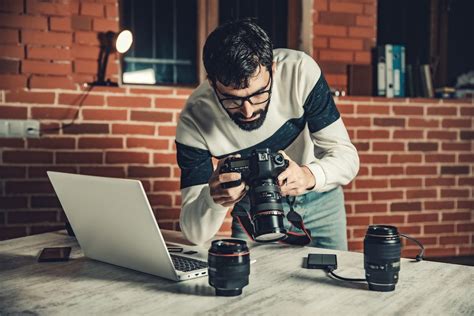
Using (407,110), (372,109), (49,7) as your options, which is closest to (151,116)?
(49,7)

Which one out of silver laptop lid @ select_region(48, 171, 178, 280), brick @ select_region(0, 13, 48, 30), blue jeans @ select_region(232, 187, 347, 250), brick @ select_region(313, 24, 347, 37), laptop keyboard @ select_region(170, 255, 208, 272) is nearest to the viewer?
silver laptop lid @ select_region(48, 171, 178, 280)

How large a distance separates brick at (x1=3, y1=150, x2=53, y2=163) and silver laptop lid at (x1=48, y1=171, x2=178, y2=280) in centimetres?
125

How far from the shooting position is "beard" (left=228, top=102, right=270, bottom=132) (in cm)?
151

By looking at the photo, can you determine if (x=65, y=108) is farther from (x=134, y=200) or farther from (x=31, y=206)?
(x=134, y=200)

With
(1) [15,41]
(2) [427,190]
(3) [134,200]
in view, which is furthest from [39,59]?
(2) [427,190]

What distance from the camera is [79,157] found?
254cm

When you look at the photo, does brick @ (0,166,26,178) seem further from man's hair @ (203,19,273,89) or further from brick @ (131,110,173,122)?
man's hair @ (203,19,273,89)

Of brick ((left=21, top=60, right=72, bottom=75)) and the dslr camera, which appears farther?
brick ((left=21, top=60, right=72, bottom=75))

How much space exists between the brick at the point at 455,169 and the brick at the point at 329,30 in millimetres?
959

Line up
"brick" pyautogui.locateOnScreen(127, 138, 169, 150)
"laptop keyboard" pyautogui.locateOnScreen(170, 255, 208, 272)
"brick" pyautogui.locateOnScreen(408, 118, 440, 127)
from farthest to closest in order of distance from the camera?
"brick" pyautogui.locateOnScreen(408, 118, 440, 127)
"brick" pyautogui.locateOnScreen(127, 138, 169, 150)
"laptop keyboard" pyautogui.locateOnScreen(170, 255, 208, 272)

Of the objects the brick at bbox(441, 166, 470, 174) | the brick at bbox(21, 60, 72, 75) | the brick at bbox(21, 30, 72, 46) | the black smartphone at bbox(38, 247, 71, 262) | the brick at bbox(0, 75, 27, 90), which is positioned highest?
the brick at bbox(21, 30, 72, 46)

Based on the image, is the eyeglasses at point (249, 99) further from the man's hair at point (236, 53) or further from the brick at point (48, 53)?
the brick at point (48, 53)

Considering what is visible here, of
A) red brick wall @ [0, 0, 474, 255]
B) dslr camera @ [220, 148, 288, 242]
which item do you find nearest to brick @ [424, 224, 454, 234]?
red brick wall @ [0, 0, 474, 255]

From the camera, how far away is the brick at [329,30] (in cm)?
290
